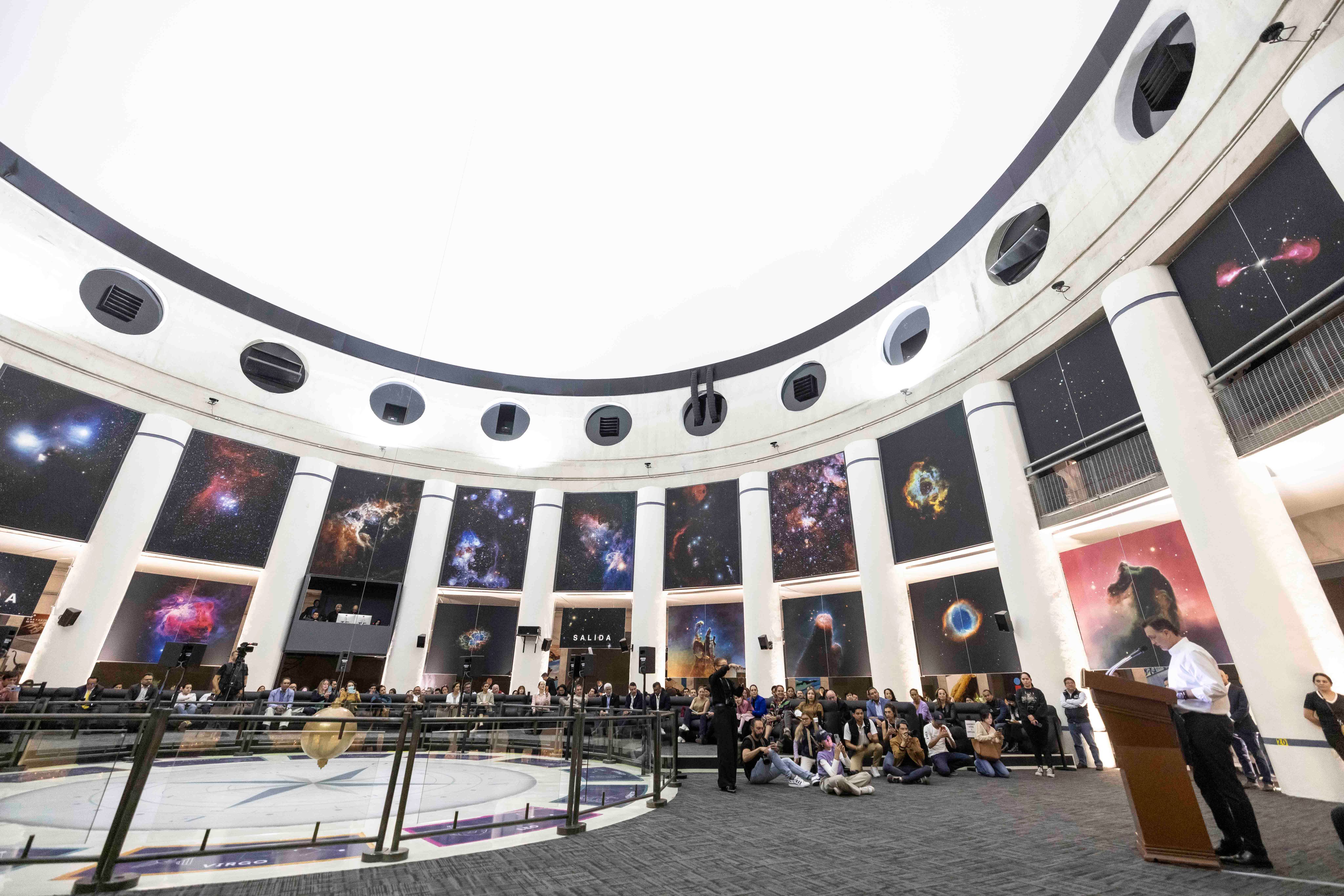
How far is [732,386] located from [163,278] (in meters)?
16.6

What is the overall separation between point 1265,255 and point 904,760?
8758mm

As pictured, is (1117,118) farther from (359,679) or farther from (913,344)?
(359,679)

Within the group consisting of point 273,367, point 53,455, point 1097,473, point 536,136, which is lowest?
point 1097,473

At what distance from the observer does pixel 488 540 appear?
19.2 meters

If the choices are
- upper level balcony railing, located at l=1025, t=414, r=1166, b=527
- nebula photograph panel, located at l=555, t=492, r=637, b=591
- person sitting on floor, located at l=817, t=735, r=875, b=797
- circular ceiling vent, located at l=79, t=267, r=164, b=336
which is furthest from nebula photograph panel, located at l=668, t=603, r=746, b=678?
circular ceiling vent, located at l=79, t=267, r=164, b=336

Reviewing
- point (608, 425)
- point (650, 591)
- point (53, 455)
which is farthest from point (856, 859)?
point (53, 455)

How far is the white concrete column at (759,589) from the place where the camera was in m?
16.3

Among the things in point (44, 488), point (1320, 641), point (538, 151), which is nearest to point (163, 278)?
point (44, 488)

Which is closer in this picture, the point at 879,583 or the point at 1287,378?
the point at 1287,378

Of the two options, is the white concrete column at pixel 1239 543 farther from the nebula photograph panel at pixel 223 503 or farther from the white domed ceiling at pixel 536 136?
the nebula photograph panel at pixel 223 503

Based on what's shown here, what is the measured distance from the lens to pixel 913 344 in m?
15.8

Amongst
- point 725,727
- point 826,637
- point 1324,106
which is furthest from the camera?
point 826,637

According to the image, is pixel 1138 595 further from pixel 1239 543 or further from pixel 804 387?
pixel 804 387

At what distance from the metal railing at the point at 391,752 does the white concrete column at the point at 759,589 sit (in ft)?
35.0
